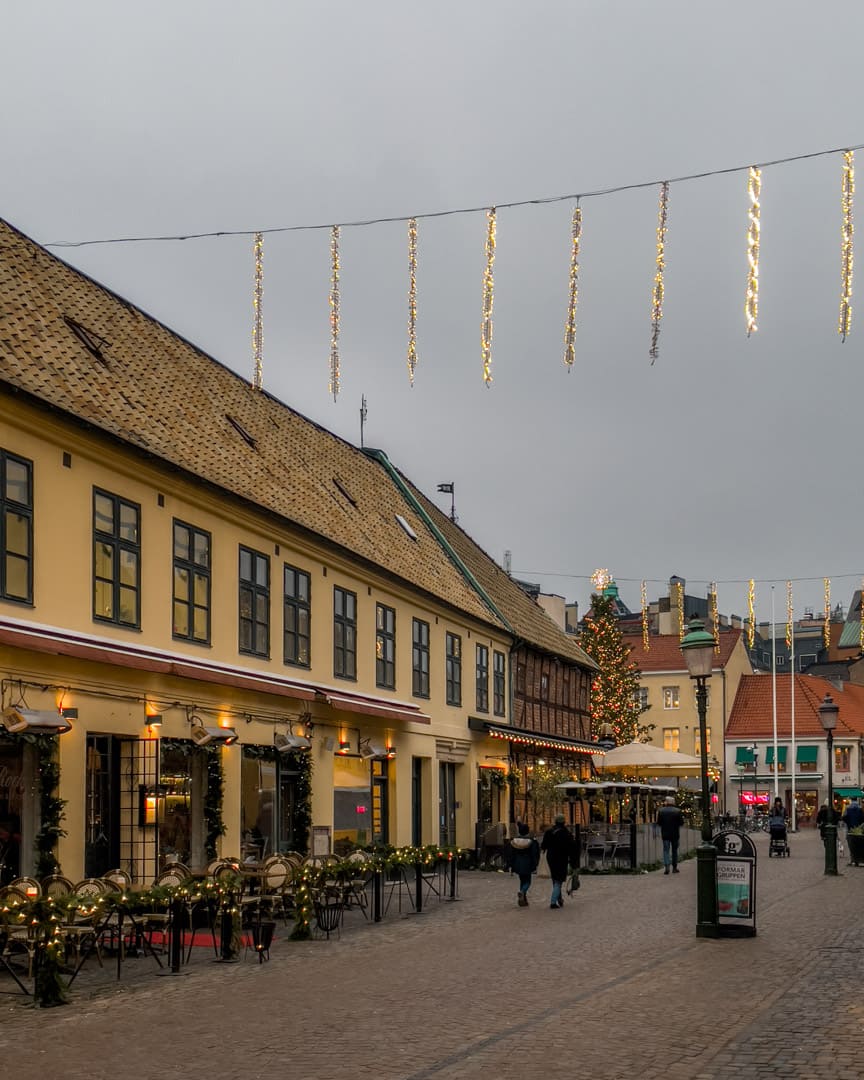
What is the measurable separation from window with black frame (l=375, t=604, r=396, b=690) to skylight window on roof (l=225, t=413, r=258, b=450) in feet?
15.6

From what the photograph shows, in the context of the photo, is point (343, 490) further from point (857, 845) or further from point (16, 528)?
point (16, 528)

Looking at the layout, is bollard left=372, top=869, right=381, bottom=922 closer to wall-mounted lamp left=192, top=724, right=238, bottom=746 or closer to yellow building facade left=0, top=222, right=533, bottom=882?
yellow building facade left=0, top=222, right=533, bottom=882

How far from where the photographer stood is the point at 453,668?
36906mm

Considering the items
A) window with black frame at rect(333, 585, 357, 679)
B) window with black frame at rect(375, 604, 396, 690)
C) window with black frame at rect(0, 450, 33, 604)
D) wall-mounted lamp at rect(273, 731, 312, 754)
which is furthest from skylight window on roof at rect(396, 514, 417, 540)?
window with black frame at rect(0, 450, 33, 604)

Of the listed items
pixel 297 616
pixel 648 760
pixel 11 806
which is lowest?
pixel 648 760

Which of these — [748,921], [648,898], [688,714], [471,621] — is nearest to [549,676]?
[471,621]

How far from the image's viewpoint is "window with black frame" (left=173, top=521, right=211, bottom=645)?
22.7m

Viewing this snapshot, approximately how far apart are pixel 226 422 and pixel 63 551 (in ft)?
30.1

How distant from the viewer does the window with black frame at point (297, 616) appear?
88.0ft

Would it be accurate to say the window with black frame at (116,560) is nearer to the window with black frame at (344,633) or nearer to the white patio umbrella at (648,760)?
the window with black frame at (344,633)

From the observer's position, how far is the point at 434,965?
54.0 ft

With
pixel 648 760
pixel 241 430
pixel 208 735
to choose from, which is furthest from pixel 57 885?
pixel 648 760

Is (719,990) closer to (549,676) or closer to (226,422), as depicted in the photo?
(226,422)

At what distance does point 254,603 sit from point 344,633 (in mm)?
4476
